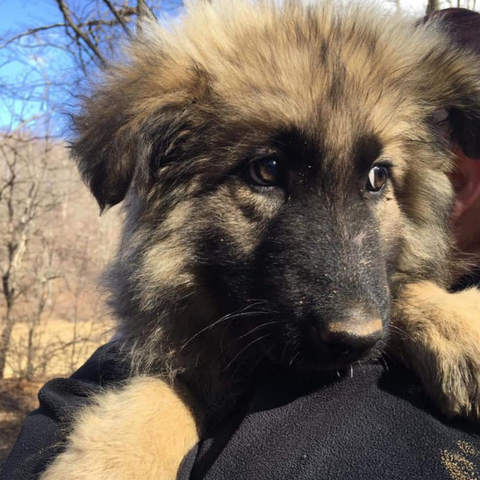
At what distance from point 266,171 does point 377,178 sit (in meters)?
0.45

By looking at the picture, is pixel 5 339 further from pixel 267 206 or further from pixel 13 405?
pixel 267 206

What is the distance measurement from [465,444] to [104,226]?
51.1 feet

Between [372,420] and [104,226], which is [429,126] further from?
[104,226]

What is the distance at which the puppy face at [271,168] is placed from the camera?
6.04 ft

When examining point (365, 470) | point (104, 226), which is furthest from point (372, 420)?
point (104, 226)

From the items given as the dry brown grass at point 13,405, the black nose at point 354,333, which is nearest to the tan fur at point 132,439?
the black nose at point 354,333

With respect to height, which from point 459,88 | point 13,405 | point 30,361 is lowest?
point 13,405

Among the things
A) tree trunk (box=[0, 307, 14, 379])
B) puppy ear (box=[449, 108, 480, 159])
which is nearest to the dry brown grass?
tree trunk (box=[0, 307, 14, 379])

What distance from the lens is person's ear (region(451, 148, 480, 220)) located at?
94.7 inches

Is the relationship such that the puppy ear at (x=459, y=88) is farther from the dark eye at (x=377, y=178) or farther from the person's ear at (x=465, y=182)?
the dark eye at (x=377, y=178)

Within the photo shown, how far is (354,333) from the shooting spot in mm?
1544

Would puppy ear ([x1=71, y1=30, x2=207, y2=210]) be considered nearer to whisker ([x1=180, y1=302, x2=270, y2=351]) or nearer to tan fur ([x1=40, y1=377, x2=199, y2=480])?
whisker ([x1=180, y1=302, x2=270, y2=351])

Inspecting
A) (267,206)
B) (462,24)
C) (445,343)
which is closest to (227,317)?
(267,206)

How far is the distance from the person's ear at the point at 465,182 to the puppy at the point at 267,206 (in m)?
0.09
